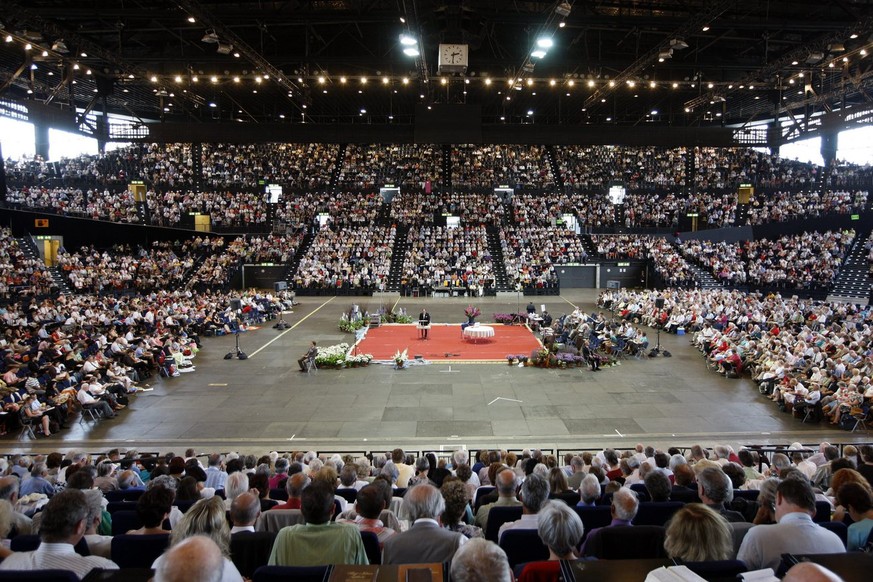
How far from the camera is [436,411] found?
13.4 meters

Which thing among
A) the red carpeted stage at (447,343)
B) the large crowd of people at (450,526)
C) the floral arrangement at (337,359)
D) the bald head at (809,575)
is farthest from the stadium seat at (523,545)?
the red carpeted stage at (447,343)

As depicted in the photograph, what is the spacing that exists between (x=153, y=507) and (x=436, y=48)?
93.4 ft

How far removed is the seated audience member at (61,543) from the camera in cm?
322

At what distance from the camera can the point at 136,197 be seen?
43469 millimetres

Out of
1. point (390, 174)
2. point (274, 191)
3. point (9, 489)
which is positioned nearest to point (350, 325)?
point (9, 489)

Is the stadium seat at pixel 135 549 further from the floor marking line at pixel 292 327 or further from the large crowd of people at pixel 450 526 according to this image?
the floor marking line at pixel 292 327

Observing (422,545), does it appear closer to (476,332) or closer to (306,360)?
(306,360)

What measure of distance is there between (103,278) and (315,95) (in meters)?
19.4

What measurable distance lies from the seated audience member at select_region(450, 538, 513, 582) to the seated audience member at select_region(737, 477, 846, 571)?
6.32 feet

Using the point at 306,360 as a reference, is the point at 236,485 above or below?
above

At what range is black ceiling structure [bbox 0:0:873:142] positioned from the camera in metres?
23.5

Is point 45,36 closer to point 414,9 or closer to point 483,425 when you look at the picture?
point 414,9

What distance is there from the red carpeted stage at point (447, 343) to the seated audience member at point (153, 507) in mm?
14903

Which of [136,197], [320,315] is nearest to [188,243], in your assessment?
[136,197]
